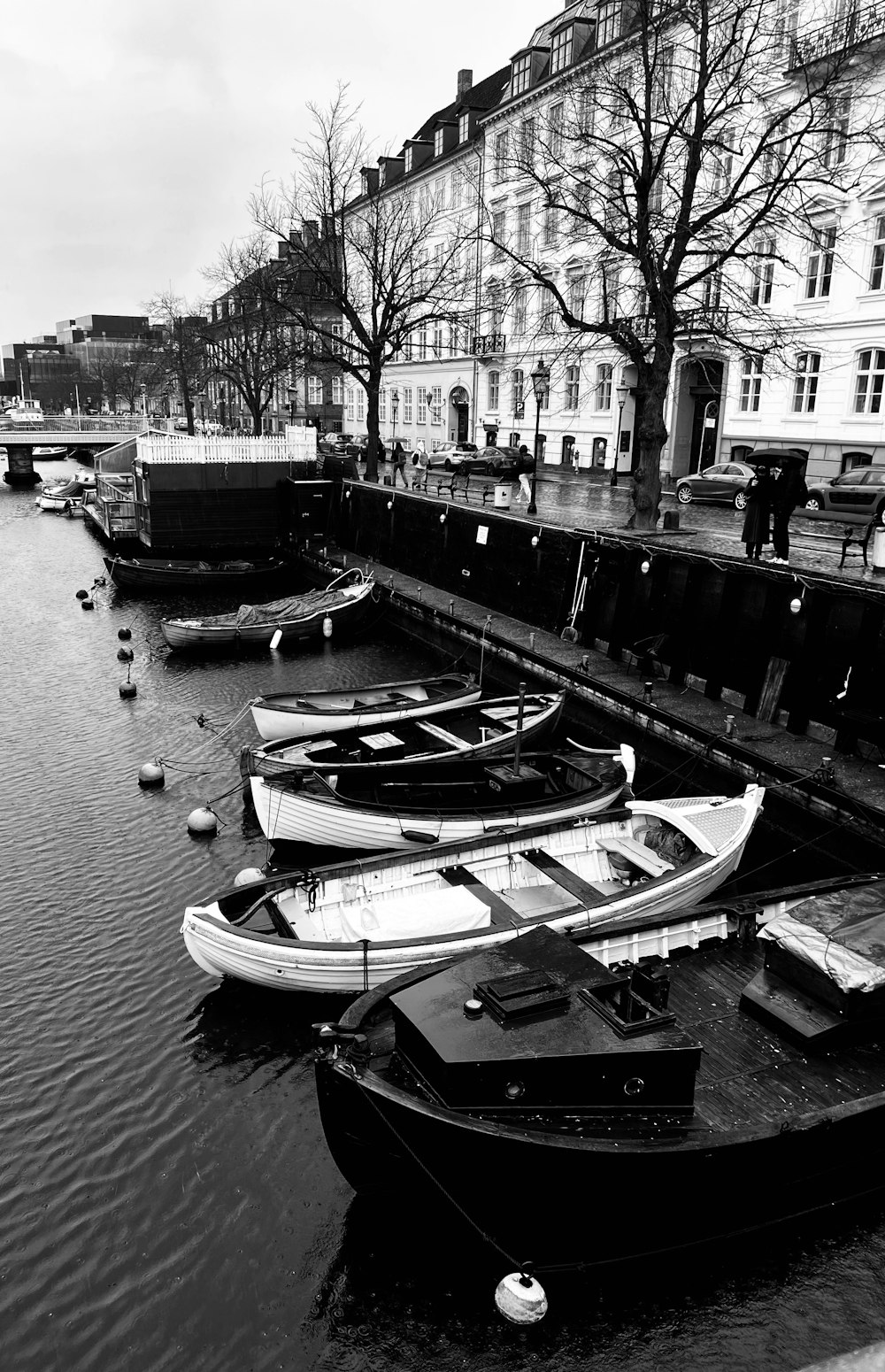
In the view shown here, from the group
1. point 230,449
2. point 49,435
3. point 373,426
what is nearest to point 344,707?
point 230,449

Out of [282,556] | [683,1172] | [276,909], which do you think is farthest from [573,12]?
[683,1172]

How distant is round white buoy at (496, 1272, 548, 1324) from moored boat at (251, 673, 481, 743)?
41.9 ft

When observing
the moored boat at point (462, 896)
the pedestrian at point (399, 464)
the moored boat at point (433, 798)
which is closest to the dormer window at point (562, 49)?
the pedestrian at point (399, 464)

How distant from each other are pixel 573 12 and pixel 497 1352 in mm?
66608

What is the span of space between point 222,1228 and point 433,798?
9029 mm

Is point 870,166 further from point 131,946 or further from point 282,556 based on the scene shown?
point 131,946

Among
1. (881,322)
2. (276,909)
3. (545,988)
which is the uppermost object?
(881,322)

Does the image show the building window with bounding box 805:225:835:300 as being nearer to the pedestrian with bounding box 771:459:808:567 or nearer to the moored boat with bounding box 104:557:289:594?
the pedestrian with bounding box 771:459:808:567

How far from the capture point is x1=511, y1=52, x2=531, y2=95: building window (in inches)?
2253

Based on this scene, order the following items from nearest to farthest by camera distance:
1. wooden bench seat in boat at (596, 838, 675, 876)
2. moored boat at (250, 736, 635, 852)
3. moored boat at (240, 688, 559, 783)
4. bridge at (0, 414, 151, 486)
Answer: wooden bench seat in boat at (596, 838, 675, 876) → moored boat at (250, 736, 635, 852) → moored boat at (240, 688, 559, 783) → bridge at (0, 414, 151, 486)

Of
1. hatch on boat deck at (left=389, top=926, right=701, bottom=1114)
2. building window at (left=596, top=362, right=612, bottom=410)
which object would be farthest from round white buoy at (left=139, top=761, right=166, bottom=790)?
building window at (left=596, top=362, right=612, bottom=410)

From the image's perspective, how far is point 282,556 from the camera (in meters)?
46.8

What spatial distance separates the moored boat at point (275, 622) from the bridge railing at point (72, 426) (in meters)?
61.2

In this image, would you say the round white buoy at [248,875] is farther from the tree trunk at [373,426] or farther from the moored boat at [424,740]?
the tree trunk at [373,426]
